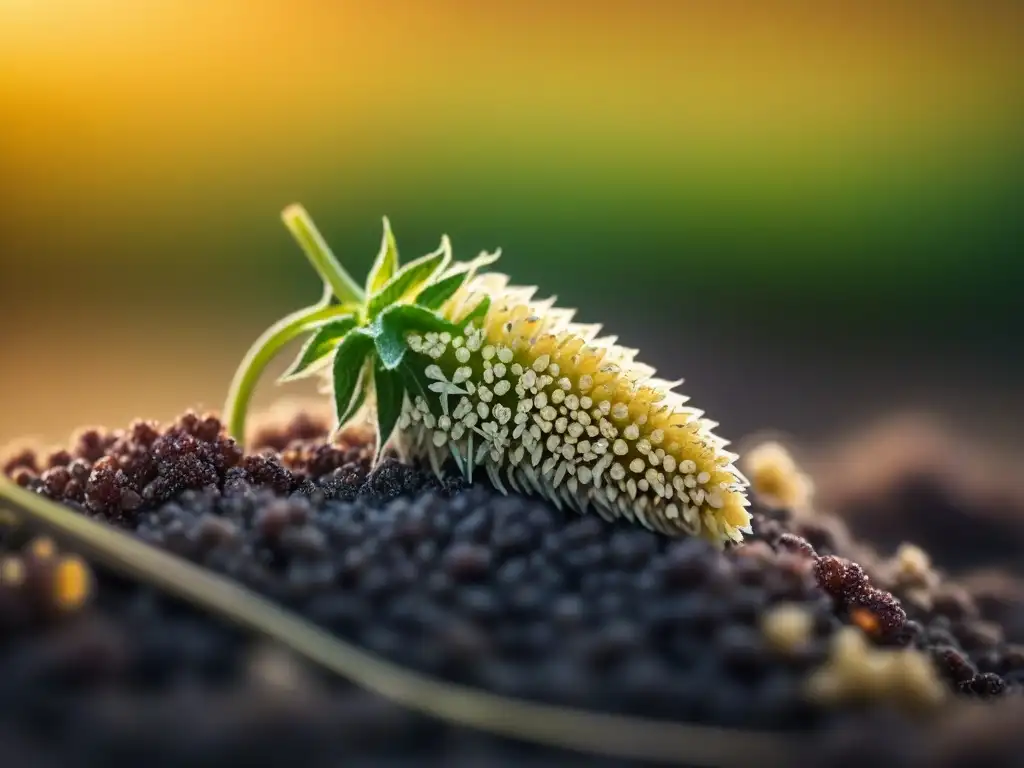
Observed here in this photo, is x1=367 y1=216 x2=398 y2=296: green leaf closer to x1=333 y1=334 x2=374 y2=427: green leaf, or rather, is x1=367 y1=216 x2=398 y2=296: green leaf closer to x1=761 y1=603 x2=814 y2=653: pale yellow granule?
x1=333 y1=334 x2=374 y2=427: green leaf

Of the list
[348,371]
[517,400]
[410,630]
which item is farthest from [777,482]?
[410,630]

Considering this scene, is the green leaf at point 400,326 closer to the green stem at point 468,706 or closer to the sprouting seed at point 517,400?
the sprouting seed at point 517,400

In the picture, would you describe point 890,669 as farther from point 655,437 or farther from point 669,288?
point 669,288

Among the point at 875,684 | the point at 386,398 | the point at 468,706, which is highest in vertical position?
the point at 386,398

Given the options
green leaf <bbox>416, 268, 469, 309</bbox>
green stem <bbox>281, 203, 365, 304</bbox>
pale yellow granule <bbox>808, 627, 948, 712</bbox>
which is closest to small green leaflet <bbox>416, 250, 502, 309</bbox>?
green leaf <bbox>416, 268, 469, 309</bbox>

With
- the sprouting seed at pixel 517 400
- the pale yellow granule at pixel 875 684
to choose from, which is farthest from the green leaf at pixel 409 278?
the pale yellow granule at pixel 875 684

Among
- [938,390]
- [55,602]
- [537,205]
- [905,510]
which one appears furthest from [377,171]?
[55,602]

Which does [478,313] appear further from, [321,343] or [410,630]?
[410,630]
